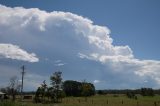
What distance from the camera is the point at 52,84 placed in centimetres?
8712

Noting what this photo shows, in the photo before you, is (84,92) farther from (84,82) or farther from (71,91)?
(71,91)

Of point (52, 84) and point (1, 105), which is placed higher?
point (52, 84)

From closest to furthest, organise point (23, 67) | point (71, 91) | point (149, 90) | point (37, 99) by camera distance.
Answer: point (37, 99) → point (23, 67) → point (149, 90) → point (71, 91)

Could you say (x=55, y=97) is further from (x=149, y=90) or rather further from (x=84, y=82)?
(x=149, y=90)

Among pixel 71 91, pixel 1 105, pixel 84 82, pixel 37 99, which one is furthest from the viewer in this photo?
pixel 71 91

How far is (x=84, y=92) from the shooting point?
95.9 m

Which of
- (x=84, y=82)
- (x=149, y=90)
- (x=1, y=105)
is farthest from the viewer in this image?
(x=149, y=90)

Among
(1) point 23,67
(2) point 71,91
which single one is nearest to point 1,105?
(1) point 23,67

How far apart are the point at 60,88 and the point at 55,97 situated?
3.20 meters

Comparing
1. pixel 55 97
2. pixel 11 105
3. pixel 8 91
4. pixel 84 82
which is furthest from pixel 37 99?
pixel 11 105

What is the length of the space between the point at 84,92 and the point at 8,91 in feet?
119

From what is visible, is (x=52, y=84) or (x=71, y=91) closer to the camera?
(x=52, y=84)

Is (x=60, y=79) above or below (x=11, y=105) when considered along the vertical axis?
above

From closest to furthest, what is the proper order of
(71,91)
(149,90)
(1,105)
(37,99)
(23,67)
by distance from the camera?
(1,105), (37,99), (23,67), (149,90), (71,91)
